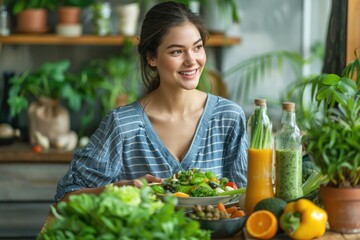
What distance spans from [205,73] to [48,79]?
97 centimetres

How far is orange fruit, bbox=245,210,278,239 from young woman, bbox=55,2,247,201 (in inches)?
26.7

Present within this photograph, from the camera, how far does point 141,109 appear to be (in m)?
3.13

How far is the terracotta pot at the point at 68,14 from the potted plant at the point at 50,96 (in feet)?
0.79

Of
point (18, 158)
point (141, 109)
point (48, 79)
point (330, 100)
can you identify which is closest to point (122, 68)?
point (48, 79)

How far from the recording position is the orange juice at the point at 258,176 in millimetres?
2396

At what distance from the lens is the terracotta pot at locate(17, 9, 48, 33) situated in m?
5.25

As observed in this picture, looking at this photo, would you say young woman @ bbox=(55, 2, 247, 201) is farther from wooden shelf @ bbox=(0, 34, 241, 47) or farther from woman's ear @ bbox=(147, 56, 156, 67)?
wooden shelf @ bbox=(0, 34, 241, 47)

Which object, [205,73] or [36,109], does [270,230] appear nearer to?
[205,73]

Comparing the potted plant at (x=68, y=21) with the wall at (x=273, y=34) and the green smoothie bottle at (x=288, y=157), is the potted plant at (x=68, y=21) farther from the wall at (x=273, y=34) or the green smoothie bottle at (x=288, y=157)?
the green smoothie bottle at (x=288, y=157)

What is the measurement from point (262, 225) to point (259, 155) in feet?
0.68

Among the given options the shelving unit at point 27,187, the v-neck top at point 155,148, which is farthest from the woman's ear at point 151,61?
the shelving unit at point 27,187

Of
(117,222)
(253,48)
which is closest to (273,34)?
(253,48)

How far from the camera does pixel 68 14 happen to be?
523 centimetres

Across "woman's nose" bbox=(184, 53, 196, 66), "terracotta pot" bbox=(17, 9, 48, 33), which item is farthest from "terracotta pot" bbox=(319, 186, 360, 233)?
"terracotta pot" bbox=(17, 9, 48, 33)
